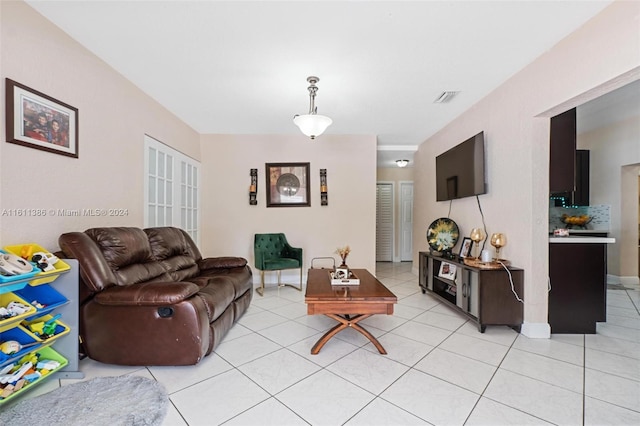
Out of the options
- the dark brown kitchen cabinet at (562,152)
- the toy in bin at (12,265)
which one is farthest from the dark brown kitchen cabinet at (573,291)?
the toy in bin at (12,265)

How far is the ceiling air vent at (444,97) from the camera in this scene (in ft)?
9.75

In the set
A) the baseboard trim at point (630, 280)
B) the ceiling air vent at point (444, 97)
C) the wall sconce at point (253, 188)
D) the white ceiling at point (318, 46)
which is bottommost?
the baseboard trim at point (630, 280)

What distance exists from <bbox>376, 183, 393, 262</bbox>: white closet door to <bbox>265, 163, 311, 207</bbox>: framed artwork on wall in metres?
2.69

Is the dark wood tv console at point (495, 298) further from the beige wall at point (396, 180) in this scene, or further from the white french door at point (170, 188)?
the beige wall at point (396, 180)

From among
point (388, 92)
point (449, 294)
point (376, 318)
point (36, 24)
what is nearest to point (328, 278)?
point (376, 318)

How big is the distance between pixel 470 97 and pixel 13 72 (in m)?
3.95

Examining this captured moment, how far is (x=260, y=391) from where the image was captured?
1.66 m

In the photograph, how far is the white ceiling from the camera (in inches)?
70.5

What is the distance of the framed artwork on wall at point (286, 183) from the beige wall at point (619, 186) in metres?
4.71

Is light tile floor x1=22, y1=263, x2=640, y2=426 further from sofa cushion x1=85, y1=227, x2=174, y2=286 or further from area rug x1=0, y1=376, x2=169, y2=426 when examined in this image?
sofa cushion x1=85, y1=227, x2=174, y2=286

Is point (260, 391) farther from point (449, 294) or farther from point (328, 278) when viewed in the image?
point (449, 294)

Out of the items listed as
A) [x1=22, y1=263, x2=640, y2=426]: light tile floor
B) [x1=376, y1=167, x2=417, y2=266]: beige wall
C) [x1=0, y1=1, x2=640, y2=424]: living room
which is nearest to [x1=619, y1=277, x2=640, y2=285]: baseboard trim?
[x1=22, y1=263, x2=640, y2=426]: light tile floor

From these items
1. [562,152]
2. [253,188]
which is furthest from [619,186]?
[253,188]

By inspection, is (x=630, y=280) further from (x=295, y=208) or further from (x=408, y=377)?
(x=295, y=208)
